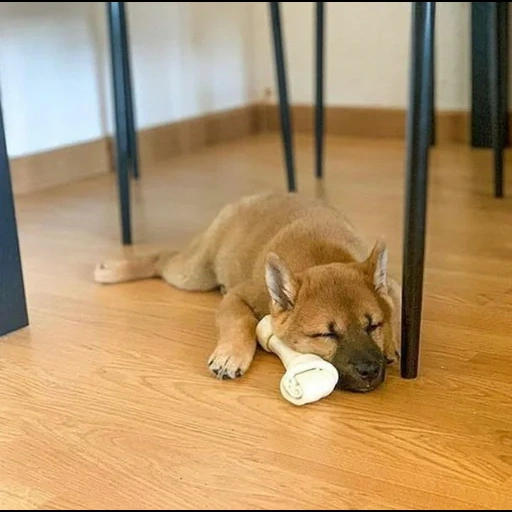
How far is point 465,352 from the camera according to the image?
1326 millimetres

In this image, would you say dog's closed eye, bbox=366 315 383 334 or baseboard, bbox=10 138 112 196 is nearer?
dog's closed eye, bbox=366 315 383 334

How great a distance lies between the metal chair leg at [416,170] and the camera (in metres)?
1.12

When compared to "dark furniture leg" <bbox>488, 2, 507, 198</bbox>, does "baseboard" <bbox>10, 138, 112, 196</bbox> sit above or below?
below

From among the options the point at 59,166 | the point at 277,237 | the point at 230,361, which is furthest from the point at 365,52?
the point at 230,361

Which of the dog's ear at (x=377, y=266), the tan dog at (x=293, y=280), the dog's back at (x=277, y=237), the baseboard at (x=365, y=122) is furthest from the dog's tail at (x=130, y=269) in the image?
the baseboard at (x=365, y=122)

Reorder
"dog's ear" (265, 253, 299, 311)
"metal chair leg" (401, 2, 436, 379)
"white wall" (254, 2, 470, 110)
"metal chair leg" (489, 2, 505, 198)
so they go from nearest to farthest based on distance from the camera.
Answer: "metal chair leg" (401, 2, 436, 379) < "dog's ear" (265, 253, 299, 311) < "metal chair leg" (489, 2, 505, 198) < "white wall" (254, 2, 470, 110)

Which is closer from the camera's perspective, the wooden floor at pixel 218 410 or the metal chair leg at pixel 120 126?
the wooden floor at pixel 218 410

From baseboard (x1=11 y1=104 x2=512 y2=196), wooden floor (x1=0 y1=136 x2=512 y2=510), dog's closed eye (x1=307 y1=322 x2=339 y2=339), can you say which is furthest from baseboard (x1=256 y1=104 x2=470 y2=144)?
dog's closed eye (x1=307 y1=322 x2=339 y2=339)

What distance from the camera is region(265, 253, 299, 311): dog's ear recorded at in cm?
124

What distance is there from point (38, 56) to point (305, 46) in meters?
1.06

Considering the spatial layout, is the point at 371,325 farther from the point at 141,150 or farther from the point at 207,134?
the point at 207,134

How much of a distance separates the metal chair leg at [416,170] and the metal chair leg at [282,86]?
3.76 ft

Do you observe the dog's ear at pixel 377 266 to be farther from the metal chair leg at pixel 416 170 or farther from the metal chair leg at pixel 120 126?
the metal chair leg at pixel 120 126

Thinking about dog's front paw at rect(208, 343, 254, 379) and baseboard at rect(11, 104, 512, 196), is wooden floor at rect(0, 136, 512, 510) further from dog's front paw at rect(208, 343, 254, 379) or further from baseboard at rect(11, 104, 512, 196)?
baseboard at rect(11, 104, 512, 196)
